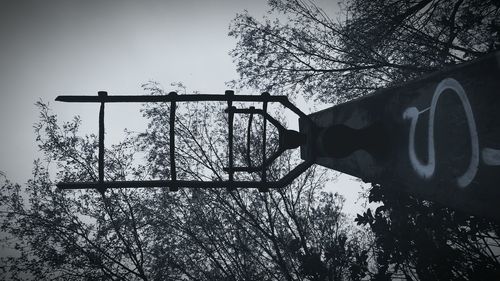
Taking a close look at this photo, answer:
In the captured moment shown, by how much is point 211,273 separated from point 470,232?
924 cm

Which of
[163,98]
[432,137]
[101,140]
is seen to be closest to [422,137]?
[432,137]

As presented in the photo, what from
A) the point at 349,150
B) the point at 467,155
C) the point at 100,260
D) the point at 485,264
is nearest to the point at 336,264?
the point at 485,264

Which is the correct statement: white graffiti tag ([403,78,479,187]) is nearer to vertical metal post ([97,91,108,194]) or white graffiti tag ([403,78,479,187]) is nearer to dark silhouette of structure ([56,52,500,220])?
dark silhouette of structure ([56,52,500,220])

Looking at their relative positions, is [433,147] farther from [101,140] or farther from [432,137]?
[101,140]

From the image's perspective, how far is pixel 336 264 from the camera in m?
5.25

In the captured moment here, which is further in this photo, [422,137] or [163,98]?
[163,98]

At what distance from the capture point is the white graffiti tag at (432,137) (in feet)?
4.19

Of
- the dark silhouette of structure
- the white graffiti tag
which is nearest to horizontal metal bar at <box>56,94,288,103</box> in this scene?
the dark silhouette of structure

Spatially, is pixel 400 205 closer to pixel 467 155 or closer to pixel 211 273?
pixel 467 155

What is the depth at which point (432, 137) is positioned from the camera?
5.04 feet

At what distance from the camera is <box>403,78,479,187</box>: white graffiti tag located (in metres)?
1.28

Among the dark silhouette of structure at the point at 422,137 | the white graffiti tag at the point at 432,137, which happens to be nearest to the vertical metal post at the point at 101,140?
the dark silhouette of structure at the point at 422,137

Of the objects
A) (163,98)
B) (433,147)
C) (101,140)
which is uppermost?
(163,98)

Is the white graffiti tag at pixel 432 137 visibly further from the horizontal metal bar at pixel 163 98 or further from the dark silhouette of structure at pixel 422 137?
the horizontal metal bar at pixel 163 98
